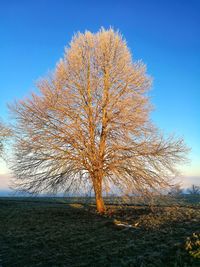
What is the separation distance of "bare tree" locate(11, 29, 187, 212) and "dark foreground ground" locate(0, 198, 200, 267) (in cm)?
263

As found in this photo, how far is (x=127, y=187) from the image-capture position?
17016 mm

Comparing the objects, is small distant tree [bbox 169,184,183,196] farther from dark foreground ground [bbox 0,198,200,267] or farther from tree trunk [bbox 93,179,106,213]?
tree trunk [bbox 93,179,106,213]

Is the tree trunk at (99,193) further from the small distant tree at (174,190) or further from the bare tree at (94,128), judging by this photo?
the small distant tree at (174,190)

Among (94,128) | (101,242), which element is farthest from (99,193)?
(101,242)

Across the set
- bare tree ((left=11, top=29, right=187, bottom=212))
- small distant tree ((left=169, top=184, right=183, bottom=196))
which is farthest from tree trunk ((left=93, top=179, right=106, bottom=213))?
small distant tree ((left=169, top=184, right=183, bottom=196))

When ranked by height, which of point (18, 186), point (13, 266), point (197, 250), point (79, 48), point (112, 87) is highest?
point (79, 48)

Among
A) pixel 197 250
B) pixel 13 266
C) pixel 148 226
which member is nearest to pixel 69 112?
pixel 148 226

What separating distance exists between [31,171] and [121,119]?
19.4ft

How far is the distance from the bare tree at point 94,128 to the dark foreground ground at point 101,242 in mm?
2631

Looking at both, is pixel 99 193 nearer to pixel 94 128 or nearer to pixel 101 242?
pixel 94 128

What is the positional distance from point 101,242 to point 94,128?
8.84m

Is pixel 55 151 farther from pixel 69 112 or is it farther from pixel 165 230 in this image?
pixel 165 230

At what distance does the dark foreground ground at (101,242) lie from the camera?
7.81 m

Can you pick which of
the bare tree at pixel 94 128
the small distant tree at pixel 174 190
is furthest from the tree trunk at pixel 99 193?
the small distant tree at pixel 174 190
